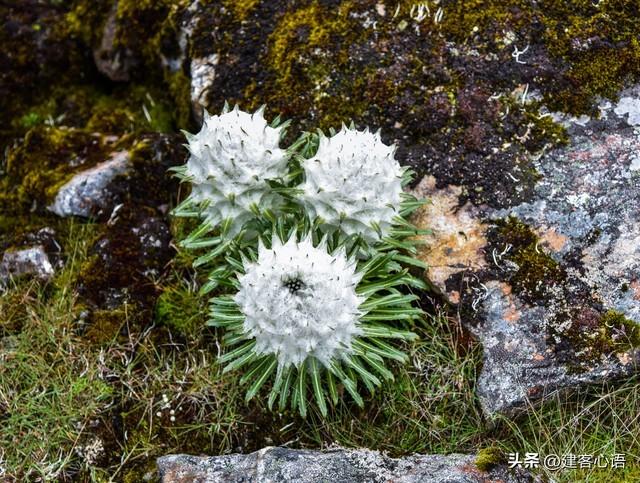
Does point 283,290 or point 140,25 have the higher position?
point 140,25

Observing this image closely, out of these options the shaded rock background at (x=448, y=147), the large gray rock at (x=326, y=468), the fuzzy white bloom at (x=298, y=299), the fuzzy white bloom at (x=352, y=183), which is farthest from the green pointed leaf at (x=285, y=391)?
the shaded rock background at (x=448, y=147)

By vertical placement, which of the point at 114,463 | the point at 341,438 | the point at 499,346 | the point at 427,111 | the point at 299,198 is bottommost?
the point at 114,463

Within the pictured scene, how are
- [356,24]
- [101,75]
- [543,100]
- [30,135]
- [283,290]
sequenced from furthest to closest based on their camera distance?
[101,75]
[30,135]
[356,24]
[543,100]
[283,290]

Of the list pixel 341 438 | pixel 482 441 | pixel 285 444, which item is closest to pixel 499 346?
pixel 482 441

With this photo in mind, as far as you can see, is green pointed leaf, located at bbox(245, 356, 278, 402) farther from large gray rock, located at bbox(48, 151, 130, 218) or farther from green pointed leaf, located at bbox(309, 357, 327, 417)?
large gray rock, located at bbox(48, 151, 130, 218)

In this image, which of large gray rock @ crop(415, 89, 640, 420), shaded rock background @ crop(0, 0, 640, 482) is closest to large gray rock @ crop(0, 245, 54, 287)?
shaded rock background @ crop(0, 0, 640, 482)

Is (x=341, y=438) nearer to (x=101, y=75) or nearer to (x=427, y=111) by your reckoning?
(x=427, y=111)
